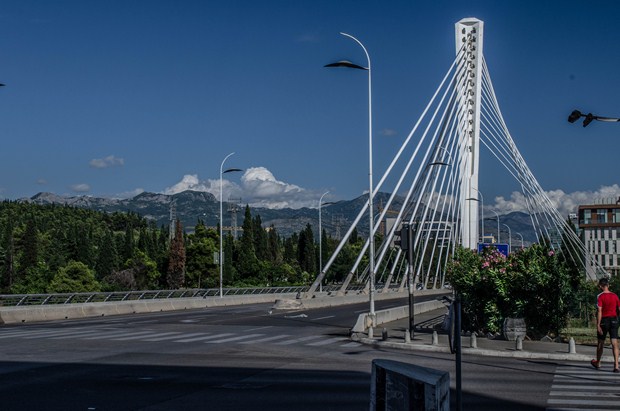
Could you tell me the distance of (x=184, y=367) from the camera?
55.2 feet

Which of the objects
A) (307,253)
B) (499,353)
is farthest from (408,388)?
(307,253)

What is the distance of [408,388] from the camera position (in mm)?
6516

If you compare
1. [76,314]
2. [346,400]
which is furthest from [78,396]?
[76,314]

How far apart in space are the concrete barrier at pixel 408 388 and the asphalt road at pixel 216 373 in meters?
4.81

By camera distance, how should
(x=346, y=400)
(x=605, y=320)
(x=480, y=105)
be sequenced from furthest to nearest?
1. (x=480, y=105)
2. (x=605, y=320)
3. (x=346, y=400)

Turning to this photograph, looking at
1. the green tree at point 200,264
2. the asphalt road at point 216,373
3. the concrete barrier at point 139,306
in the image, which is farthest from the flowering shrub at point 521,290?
the green tree at point 200,264

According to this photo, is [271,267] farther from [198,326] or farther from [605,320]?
[605,320]

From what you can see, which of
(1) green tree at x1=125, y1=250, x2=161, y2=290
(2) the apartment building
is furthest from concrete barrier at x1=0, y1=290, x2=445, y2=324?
(2) the apartment building

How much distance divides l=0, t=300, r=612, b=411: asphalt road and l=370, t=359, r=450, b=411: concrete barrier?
189 inches

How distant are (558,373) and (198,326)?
56.2ft

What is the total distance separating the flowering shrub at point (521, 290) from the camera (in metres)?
23.3

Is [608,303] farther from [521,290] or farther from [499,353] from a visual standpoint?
[521,290]

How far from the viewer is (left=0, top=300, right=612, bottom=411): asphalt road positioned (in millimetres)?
12367

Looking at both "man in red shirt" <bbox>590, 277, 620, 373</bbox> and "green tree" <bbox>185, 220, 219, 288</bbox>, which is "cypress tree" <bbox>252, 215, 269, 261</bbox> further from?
"man in red shirt" <bbox>590, 277, 620, 373</bbox>
